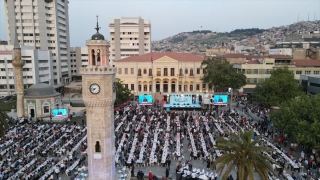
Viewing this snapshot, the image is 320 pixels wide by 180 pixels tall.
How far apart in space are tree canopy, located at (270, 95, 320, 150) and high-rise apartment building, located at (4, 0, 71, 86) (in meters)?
60.1

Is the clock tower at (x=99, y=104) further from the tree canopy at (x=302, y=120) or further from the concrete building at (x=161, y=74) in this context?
the concrete building at (x=161, y=74)

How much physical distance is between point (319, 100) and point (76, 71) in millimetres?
84093

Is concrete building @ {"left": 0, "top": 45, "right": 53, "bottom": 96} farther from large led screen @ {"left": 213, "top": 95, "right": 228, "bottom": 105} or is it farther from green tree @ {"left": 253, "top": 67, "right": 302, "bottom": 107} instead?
green tree @ {"left": 253, "top": 67, "right": 302, "bottom": 107}

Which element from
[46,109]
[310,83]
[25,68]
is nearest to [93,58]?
[46,109]

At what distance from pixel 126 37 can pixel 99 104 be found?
82305mm

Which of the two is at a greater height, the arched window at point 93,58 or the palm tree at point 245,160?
the arched window at point 93,58

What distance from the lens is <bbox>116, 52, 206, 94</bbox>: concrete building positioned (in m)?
67.1

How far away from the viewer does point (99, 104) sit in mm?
18781

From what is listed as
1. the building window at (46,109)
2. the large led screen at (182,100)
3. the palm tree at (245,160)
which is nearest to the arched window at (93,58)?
the palm tree at (245,160)

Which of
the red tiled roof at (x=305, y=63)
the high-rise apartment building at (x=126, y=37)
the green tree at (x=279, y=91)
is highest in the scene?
the high-rise apartment building at (x=126, y=37)

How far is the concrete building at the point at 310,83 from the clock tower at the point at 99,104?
40.2m

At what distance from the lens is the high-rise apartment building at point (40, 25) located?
255 feet

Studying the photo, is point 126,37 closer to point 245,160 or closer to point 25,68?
point 25,68

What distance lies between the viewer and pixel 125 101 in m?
51.5
